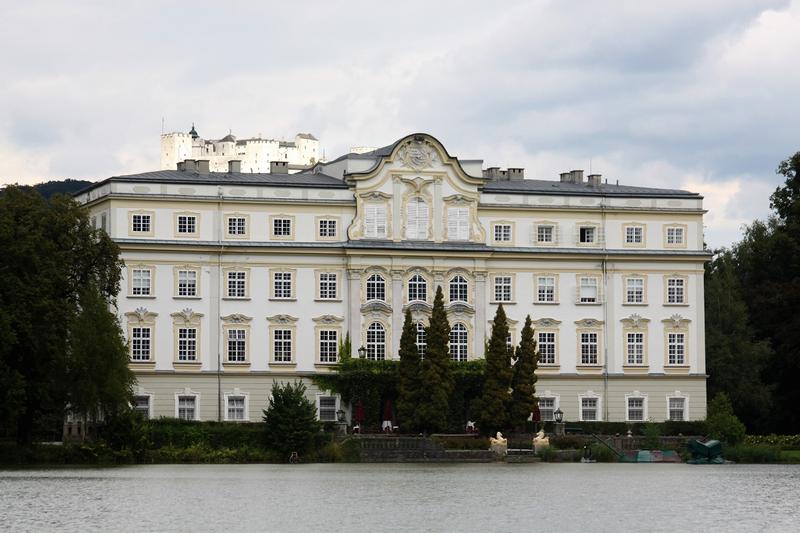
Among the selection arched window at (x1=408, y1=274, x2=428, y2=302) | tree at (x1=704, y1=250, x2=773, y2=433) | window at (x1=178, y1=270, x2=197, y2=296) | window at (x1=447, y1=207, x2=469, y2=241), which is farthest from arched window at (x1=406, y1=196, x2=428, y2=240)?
tree at (x1=704, y1=250, x2=773, y2=433)

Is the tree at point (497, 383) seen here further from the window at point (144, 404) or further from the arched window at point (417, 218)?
the window at point (144, 404)

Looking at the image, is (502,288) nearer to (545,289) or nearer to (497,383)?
(545,289)

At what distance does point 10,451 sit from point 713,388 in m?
41.9

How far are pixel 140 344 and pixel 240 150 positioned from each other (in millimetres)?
94658

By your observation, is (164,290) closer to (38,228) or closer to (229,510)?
(38,228)

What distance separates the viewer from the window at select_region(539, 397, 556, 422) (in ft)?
288

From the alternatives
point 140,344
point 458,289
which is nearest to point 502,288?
point 458,289

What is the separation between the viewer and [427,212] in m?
87.8

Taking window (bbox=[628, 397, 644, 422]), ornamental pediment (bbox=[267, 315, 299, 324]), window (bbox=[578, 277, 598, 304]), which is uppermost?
window (bbox=[578, 277, 598, 304])

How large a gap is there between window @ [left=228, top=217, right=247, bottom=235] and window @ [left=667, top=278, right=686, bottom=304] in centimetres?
2095

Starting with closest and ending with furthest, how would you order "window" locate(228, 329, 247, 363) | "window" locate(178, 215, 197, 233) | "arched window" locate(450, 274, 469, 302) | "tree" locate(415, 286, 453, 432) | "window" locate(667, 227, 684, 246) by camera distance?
"tree" locate(415, 286, 453, 432), "window" locate(178, 215, 197, 233), "window" locate(228, 329, 247, 363), "arched window" locate(450, 274, 469, 302), "window" locate(667, 227, 684, 246)

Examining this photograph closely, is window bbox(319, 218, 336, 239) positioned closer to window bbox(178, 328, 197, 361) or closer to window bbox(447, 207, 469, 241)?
window bbox(447, 207, 469, 241)

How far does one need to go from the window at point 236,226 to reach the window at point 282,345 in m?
4.89

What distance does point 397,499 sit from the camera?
50.7 meters
